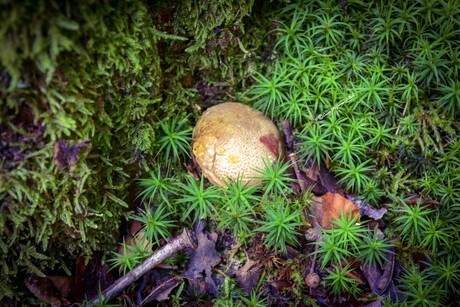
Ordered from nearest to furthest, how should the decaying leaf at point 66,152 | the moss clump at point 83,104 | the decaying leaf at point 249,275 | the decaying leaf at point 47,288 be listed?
the moss clump at point 83,104
the decaying leaf at point 66,152
the decaying leaf at point 47,288
the decaying leaf at point 249,275

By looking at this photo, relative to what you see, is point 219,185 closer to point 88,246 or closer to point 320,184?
point 320,184

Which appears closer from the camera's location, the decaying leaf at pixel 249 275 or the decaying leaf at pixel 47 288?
the decaying leaf at pixel 47 288

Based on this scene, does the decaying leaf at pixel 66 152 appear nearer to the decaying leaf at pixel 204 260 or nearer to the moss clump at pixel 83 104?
the moss clump at pixel 83 104

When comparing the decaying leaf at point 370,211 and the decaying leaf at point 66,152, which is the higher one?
the decaying leaf at point 66,152

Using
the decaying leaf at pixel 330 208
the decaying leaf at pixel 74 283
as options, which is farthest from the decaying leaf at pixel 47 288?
the decaying leaf at pixel 330 208

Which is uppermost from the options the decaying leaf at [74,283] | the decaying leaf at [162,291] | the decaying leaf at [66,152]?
the decaying leaf at [66,152]

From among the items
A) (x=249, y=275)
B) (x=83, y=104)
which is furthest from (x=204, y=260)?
(x=83, y=104)

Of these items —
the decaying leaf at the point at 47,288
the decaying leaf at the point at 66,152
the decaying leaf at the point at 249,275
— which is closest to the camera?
the decaying leaf at the point at 66,152
